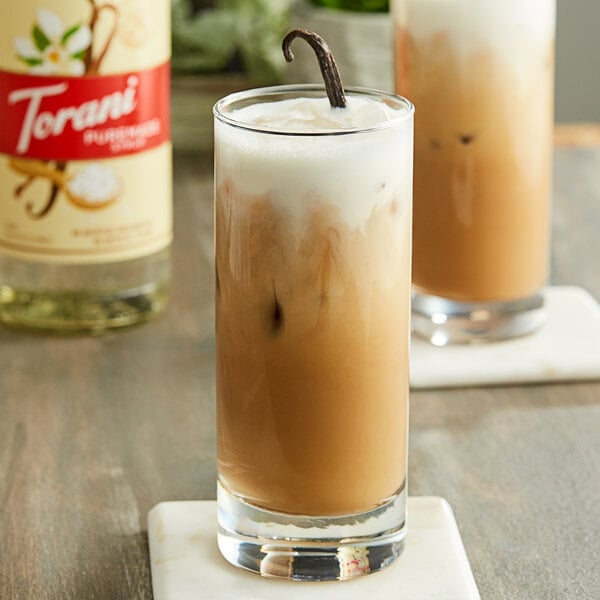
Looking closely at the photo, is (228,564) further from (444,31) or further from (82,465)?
(444,31)

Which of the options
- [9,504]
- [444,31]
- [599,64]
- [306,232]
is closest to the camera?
[306,232]

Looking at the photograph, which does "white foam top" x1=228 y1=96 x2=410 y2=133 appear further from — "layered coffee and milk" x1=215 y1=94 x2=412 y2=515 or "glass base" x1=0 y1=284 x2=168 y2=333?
"glass base" x1=0 y1=284 x2=168 y2=333

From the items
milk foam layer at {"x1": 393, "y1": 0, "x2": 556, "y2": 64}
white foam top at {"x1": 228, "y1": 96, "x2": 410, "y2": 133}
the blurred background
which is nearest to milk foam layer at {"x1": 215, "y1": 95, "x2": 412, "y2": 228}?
white foam top at {"x1": 228, "y1": 96, "x2": 410, "y2": 133}

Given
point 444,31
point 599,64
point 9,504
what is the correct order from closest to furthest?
point 9,504 → point 444,31 → point 599,64

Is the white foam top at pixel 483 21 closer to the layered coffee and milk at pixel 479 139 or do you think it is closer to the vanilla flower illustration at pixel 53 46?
the layered coffee and milk at pixel 479 139

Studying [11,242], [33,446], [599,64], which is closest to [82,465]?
[33,446]

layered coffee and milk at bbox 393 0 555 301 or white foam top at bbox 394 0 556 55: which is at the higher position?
white foam top at bbox 394 0 556 55

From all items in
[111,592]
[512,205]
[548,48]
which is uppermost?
[548,48]
